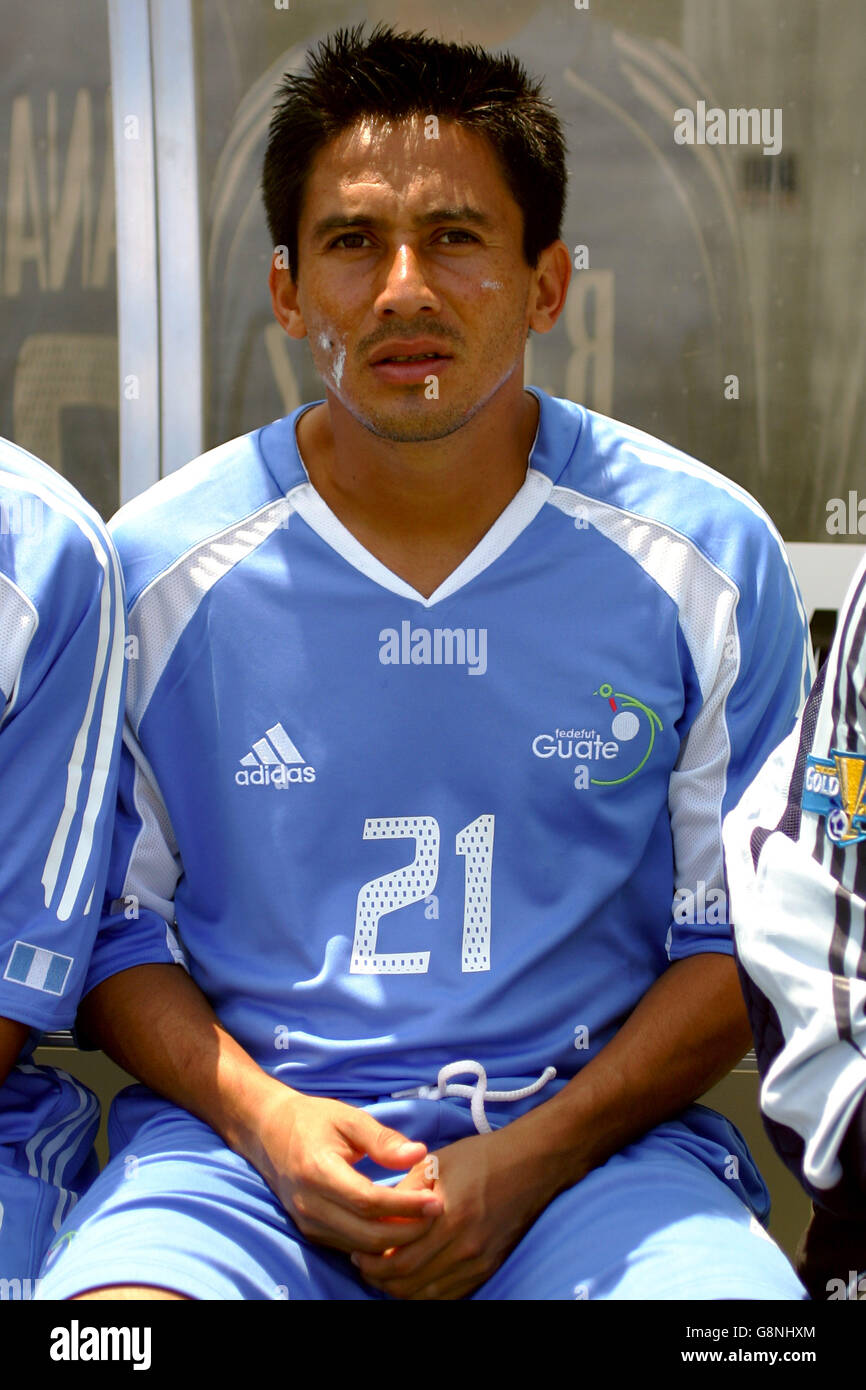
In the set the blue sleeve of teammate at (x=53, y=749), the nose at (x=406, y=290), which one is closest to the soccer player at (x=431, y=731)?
the nose at (x=406, y=290)

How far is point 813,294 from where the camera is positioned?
8.29ft

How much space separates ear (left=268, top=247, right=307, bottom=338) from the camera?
2.12 metres

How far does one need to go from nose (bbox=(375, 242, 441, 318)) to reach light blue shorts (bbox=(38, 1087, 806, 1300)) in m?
1.01

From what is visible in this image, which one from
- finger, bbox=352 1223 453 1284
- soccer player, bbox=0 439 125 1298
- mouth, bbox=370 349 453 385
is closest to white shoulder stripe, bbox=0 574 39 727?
soccer player, bbox=0 439 125 1298

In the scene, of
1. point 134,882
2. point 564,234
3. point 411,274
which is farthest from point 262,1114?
point 564,234

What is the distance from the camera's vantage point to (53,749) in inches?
72.7

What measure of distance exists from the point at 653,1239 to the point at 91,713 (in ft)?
3.08

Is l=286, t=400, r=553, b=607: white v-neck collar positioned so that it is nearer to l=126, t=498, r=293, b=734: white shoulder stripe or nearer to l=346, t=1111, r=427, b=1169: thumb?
l=126, t=498, r=293, b=734: white shoulder stripe

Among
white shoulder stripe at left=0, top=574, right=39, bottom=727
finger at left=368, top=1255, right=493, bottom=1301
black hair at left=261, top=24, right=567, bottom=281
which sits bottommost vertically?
finger at left=368, top=1255, right=493, bottom=1301

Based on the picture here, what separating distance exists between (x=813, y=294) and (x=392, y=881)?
135 centimetres
